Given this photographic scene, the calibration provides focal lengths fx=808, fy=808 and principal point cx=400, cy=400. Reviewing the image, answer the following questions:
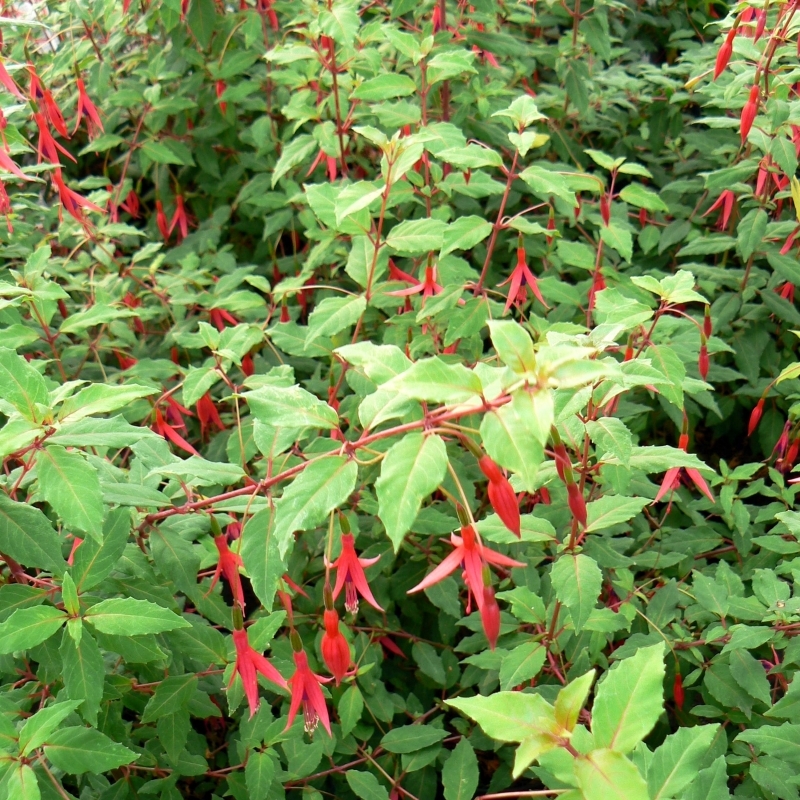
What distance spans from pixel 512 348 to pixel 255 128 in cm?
145

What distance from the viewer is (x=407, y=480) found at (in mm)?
584

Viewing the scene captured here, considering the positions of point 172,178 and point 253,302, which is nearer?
point 253,302

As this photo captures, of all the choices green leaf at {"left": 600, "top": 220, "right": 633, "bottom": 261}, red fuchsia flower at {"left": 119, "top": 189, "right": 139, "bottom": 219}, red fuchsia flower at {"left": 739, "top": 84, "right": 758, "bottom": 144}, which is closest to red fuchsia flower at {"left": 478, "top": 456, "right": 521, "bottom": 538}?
green leaf at {"left": 600, "top": 220, "right": 633, "bottom": 261}

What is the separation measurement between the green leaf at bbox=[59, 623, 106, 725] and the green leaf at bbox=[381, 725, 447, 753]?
0.48m

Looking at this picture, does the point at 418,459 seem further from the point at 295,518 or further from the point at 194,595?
the point at 194,595

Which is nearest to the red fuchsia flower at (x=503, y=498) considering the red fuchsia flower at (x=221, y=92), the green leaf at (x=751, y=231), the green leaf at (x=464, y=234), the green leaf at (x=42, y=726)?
the green leaf at (x=42, y=726)

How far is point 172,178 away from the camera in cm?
215

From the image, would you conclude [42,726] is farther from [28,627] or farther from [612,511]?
[612,511]

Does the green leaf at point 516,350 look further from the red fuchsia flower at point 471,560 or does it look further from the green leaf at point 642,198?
the green leaf at point 642,198

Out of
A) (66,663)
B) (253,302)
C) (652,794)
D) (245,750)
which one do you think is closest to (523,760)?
(652,794)

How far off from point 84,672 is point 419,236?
679 millimetres

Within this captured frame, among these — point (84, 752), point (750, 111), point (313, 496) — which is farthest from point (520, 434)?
point (750, 111)

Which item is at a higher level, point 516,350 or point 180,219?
point 516,350

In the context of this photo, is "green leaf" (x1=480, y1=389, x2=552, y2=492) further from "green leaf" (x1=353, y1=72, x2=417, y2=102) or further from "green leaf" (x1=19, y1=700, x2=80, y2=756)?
"green leaf" (x1=353, y1=72, x2=417, y2=102)
